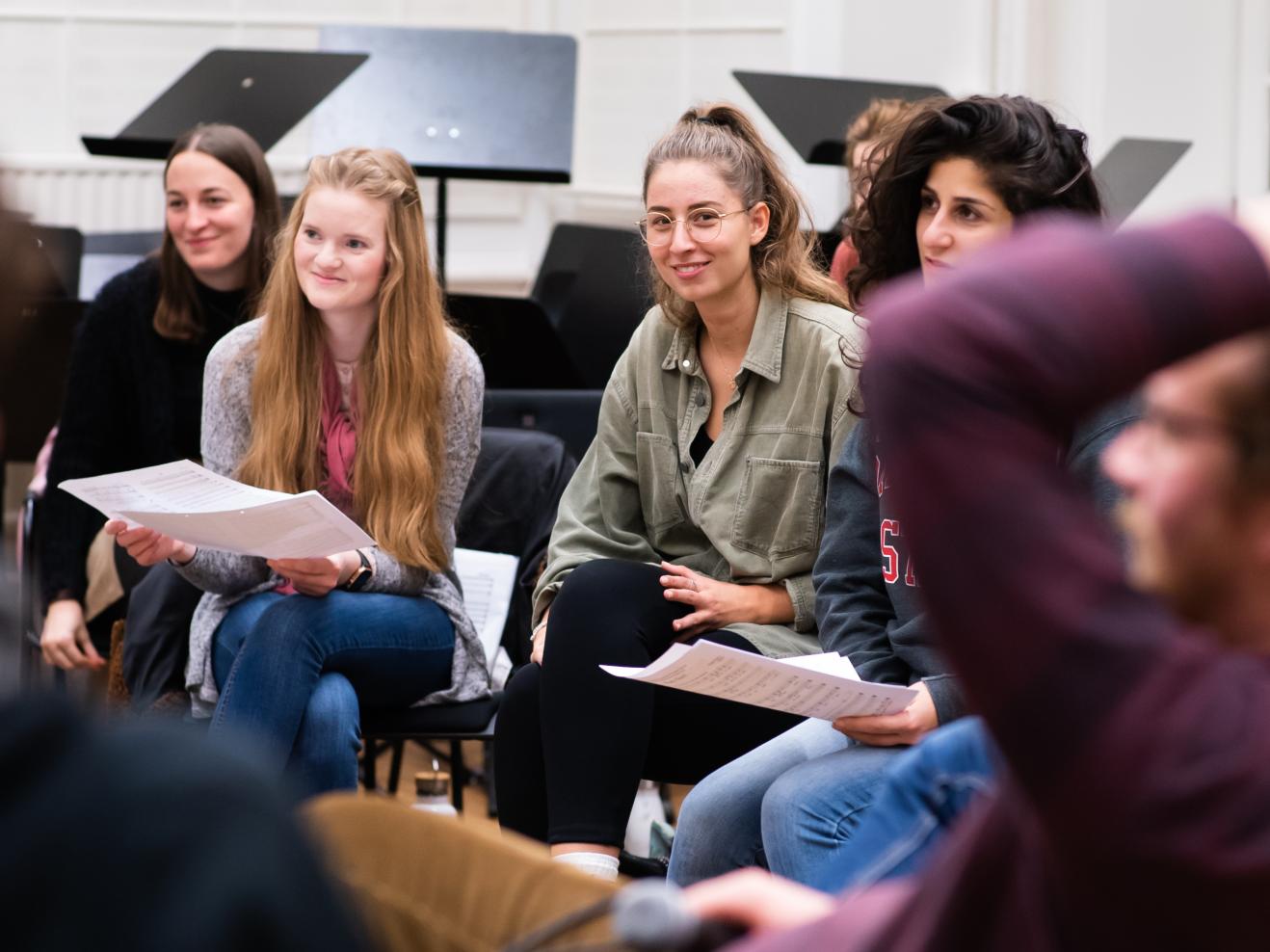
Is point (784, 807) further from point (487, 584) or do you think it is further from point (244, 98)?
point (244, 98)

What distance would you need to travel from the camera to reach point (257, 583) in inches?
91.4

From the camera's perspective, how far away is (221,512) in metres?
1.89

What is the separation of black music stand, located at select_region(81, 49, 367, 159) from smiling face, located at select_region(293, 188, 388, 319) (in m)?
1.05

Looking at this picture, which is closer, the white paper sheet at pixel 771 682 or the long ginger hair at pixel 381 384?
the white paper sheet at pixel 771 682

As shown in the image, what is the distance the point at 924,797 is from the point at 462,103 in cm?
284

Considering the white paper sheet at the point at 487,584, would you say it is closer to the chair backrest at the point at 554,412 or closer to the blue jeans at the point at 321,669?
the blue jeans at the point at 321,669

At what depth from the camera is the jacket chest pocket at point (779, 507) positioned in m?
2.05

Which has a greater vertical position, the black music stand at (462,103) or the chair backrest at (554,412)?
the black music stand at (462,103)

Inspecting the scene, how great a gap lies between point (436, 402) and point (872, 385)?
180 centimetres

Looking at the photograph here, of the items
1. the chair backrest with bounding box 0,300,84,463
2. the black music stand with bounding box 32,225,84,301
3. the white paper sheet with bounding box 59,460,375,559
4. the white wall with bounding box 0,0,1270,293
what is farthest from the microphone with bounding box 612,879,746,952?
the white wall with bounding box 0,0,1270,293

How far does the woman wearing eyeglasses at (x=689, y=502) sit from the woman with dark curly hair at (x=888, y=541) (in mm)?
133

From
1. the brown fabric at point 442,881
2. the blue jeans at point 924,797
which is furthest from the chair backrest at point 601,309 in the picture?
the brown fabric at point 442,881

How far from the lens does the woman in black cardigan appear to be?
2645mm

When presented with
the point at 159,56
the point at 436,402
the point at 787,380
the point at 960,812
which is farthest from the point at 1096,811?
the point at 159,56
